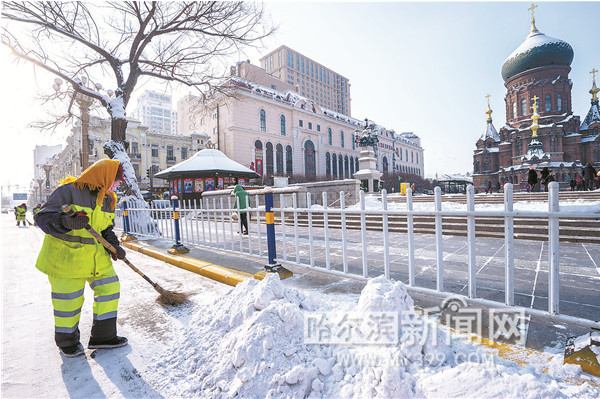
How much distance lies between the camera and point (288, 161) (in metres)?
46.2

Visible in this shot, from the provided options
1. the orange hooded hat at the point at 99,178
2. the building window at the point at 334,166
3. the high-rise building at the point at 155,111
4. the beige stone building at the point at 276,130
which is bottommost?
the orange hooded hat at the point at 99,178

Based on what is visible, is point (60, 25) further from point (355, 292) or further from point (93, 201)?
point (355, 292)

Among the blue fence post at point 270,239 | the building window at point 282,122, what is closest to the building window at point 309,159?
the building window at point 282,122

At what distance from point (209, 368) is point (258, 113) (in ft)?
136

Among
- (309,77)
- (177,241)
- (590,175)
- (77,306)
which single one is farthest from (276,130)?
(309,77)

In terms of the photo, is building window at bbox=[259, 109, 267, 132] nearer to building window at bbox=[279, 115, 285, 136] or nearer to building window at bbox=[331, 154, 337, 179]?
building window at bbox=[279, 115, 285, 136]

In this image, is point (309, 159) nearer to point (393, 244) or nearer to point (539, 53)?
point (539, 53)

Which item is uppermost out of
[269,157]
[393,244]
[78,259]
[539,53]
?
[539,53]

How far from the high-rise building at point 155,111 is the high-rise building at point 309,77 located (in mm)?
41195

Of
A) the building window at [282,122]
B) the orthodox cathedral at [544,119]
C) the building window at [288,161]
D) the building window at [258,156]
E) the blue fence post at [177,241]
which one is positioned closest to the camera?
the blue fence post at [177,241]

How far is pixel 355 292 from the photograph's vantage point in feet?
10.8

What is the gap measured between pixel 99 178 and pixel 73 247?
2.22 ft

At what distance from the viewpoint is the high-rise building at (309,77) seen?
7931 centimetres

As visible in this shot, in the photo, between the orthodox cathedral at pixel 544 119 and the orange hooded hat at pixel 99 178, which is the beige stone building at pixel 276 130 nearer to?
the orange hooded hat at pixel 99 178
